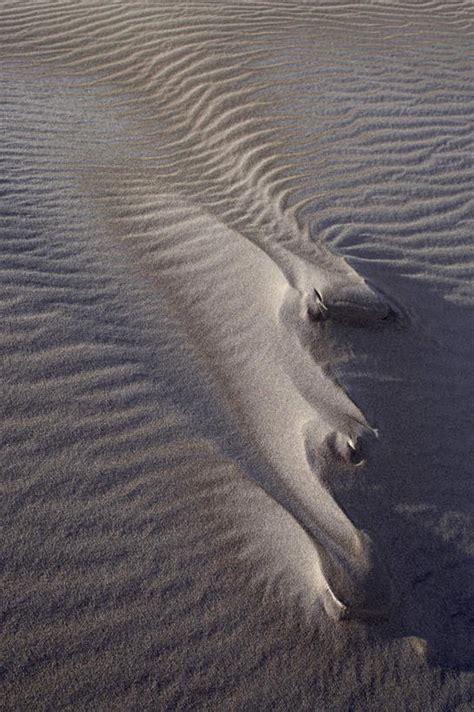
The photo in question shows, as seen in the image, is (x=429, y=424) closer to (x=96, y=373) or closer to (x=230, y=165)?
(x=96, y=373)

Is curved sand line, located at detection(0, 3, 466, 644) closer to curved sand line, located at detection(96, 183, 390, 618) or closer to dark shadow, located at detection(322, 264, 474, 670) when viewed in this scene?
curved sand line, located at detection(96, 183, 390, 618)

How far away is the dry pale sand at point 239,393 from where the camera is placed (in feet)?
7.45

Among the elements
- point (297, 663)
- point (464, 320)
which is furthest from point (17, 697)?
point (464, 320)

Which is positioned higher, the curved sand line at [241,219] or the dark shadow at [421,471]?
the curved sand line at [241,219]

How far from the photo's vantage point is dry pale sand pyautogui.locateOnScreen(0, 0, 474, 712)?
7.45 ft

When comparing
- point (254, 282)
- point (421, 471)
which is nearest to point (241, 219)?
point (254, 282)

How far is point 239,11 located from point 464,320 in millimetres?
4677

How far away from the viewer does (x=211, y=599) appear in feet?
7.75

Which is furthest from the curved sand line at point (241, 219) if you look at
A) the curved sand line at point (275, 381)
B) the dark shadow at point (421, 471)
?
the dark shadow at point (421, 471)

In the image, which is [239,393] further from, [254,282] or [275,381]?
[254,282]

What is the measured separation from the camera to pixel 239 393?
316 centimetres

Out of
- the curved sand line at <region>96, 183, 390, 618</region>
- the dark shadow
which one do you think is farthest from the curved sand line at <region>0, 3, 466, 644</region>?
the dark shadow

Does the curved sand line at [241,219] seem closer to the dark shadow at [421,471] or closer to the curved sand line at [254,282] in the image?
the curved sand line at [254,282]

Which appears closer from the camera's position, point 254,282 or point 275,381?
point 275,381
